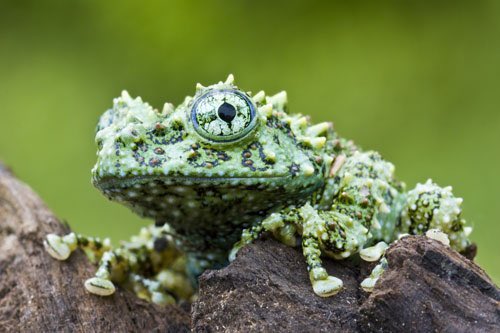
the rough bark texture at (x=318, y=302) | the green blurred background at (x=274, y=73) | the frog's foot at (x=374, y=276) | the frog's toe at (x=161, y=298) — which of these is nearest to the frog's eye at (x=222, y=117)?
the rough bark texture at (x=318, y=302)

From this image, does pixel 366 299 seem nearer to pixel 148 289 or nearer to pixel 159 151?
pixel 159 151

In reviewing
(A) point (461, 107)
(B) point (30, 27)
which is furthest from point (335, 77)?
(B) point (30, 27)

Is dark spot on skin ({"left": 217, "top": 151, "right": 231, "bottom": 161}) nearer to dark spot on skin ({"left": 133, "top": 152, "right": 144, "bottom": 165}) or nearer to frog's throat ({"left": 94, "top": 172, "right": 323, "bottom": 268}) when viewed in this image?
frog's throat ({"left": 94, "top": 172, "right": 323, "bottom": 268})

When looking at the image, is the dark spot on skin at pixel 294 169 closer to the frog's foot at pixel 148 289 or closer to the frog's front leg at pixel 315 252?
the frog's front leg at pixel 315 252

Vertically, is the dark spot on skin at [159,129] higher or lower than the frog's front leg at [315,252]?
higher

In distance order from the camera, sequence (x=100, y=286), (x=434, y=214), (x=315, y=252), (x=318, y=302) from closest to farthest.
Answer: (x=318, y=302)
(x=315, y=252)
(x=434, y=214)
(x=100, y=286)

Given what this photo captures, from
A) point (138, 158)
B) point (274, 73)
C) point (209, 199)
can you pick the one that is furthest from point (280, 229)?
point (274, 73)

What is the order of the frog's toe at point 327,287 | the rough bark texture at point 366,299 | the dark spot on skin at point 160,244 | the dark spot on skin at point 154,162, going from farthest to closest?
the dark spot on skin at point 160,244 → the dark spot on skin at point 154,162 → the frog's toe at point 327,287 → the rough bark texture at point 366,299
